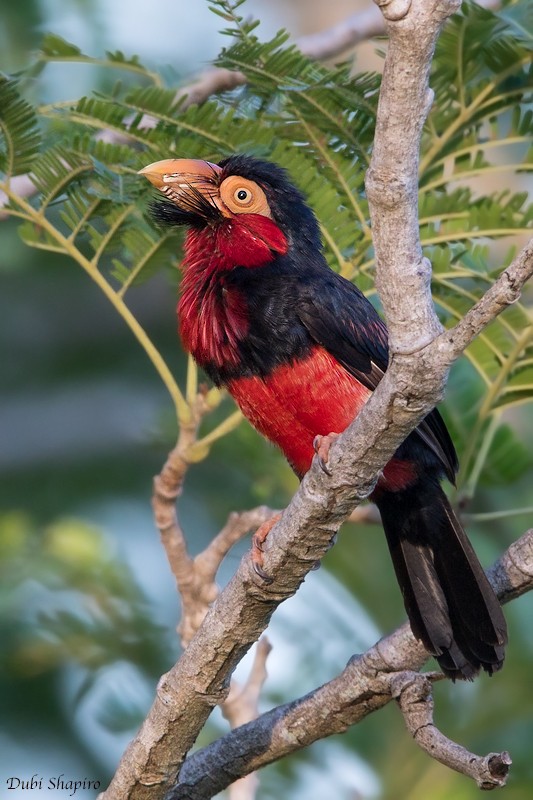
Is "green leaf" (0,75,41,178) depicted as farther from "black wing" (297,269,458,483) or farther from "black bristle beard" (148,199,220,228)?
"black wing" (297,269,458,483)

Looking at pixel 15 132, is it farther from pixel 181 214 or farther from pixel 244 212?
pixel 244 212

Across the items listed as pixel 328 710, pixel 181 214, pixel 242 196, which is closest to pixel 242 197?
pixel 242 196

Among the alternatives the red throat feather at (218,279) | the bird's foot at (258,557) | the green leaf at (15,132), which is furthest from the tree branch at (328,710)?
the green leaf at (15,132)

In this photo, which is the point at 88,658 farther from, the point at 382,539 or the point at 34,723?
the point at 382,539

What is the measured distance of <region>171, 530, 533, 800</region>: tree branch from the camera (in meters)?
3.07

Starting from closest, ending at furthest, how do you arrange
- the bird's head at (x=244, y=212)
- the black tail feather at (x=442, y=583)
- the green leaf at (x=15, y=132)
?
the black tail feather at (x=442, y=583) → the green leaf at (x=15, y=132) → the bird's head at (x=244, y=212)

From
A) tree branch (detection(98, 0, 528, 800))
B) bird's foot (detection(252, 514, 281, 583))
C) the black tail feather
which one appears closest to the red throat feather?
bird's foot (detection(252, 514, 281, 583))

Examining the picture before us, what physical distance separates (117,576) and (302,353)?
8.96 ft

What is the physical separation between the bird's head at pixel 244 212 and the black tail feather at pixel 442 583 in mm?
882

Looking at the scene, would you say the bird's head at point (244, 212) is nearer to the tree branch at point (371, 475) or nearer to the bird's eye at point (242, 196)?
the bird's eye at point (242, 196)

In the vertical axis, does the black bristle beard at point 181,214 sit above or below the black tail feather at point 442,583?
above

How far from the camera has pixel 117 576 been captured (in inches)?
224

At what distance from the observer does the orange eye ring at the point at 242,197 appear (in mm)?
3602

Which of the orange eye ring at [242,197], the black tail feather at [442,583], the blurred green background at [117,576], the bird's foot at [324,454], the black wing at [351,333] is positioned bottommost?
the blurred green background at [117,576]
